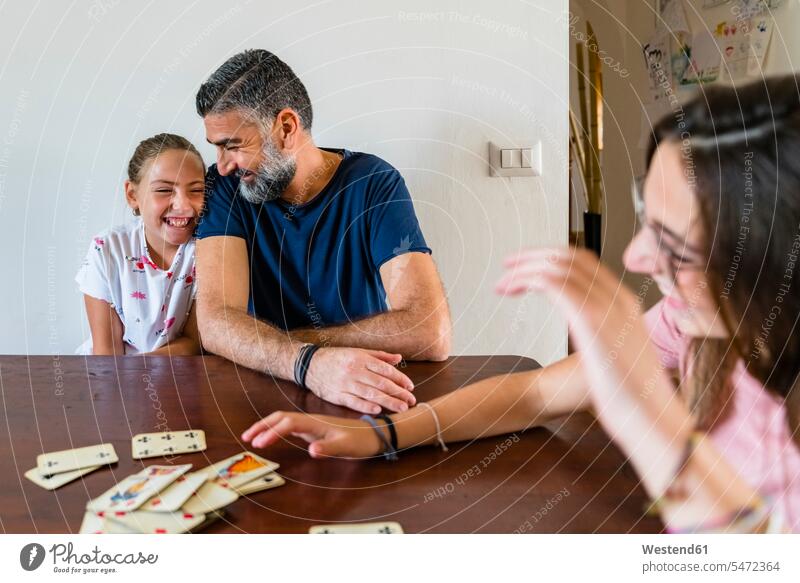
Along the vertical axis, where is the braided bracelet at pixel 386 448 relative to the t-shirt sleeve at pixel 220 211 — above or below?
below

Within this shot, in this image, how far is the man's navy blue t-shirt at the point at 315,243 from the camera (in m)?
0.96

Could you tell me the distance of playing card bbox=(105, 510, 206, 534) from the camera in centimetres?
58

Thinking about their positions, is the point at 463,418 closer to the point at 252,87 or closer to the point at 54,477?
the point at 54,477

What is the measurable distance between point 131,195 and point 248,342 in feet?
0.86

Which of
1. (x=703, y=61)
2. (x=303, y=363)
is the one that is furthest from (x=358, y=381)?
(x=703, y=61)

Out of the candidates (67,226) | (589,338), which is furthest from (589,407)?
(67,226)

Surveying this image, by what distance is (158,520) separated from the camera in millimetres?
589

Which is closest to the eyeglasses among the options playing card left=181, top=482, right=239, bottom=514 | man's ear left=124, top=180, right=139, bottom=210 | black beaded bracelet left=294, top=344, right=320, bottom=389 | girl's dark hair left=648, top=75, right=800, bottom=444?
girl's dark hair left=648, top=75, right=800, bottom=444

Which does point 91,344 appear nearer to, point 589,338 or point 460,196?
point 460,196

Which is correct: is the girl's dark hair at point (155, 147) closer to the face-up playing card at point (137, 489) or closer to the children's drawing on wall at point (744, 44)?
the face-up playing card at point (137, 489)

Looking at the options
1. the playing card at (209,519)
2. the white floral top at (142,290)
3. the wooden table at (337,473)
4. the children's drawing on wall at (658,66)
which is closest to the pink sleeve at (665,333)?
the wooden table at (337,473)

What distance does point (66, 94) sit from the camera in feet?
3.13

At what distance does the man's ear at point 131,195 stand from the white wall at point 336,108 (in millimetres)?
13

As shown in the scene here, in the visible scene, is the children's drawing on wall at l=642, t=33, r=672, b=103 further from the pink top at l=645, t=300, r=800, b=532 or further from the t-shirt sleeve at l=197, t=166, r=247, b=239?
the t-shirt sleeve at l=197, t=166, r=247, b=239
